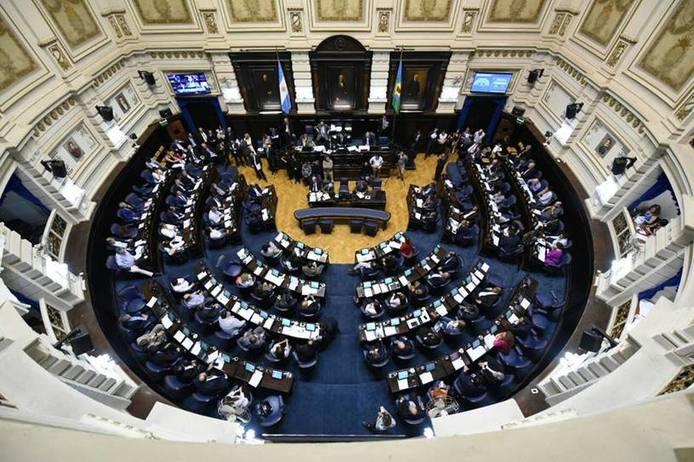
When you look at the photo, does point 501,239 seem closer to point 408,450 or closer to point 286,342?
point 286,342

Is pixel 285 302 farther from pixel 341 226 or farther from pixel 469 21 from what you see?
pixel 469 21

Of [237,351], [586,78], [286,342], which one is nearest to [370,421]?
[286,342]

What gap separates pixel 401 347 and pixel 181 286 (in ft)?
20.8

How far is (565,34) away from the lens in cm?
1152

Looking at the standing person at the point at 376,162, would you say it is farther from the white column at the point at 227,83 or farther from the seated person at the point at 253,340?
the seated person at the point at 253,340

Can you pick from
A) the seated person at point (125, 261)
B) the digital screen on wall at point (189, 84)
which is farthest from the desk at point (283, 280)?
the digital screen on wall at point (189, 84)

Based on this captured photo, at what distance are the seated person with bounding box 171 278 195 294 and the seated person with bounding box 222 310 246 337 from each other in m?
1.63

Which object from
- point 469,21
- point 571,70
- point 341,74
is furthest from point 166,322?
point 571,70

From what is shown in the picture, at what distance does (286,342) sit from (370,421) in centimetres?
272

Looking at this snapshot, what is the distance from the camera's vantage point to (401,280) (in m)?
9.62

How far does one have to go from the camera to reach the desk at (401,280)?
9.45 meters

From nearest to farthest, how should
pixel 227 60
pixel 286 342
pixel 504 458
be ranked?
pixel 504 458, pixel 286 342, pixel 227 60

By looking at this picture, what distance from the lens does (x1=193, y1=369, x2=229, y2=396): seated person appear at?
732 cm

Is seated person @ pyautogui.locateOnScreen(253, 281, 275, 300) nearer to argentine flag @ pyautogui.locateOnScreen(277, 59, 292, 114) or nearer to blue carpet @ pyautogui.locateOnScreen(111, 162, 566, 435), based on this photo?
blue carpet @ pyautogui.locateOnScreen(111, 162, 566, 435)
